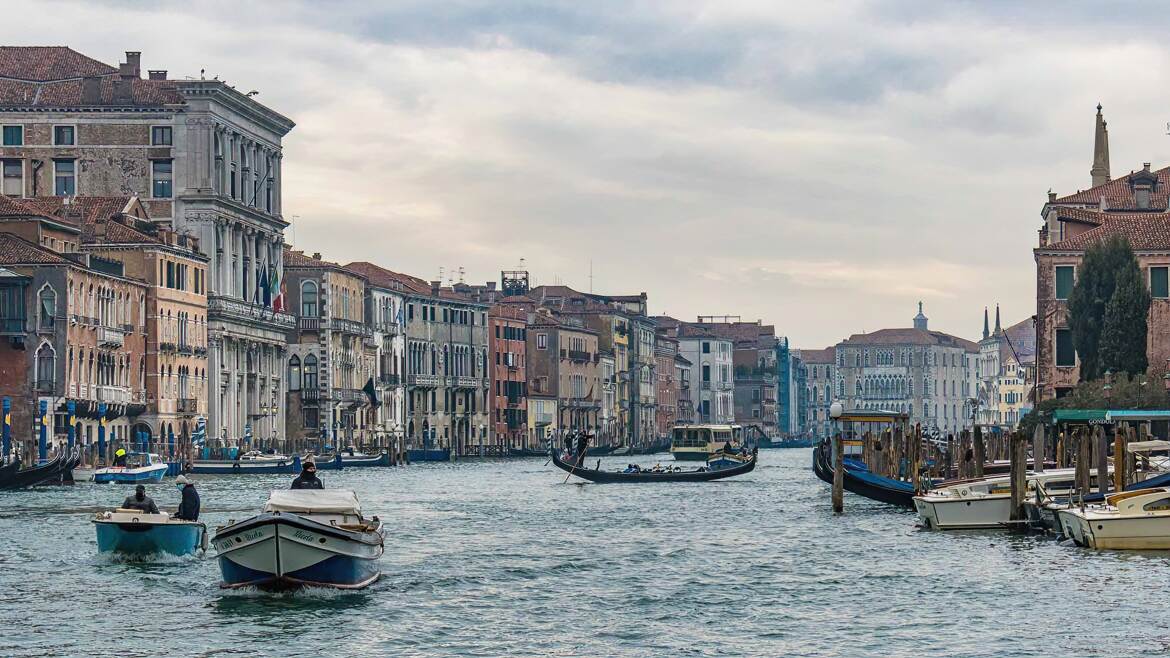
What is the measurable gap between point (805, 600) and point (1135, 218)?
38975 mm

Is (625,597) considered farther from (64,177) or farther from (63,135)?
(63,135)

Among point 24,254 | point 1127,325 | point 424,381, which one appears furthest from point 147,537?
point 424,381

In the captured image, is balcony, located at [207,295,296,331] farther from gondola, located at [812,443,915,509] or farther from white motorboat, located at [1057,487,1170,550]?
white motorboat, located at [1057,487,1170,550]

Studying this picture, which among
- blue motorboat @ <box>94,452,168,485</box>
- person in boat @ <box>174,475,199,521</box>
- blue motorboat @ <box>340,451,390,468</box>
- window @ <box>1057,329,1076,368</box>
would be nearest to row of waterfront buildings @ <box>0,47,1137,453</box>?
window @ <box>1057,329,1076,368</box>

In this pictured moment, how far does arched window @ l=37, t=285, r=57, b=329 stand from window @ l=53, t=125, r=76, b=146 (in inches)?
880

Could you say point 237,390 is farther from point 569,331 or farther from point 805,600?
point 805,600

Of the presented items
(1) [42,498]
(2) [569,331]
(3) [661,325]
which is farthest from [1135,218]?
(3) [661,325]

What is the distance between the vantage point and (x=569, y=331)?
129000 millimetres

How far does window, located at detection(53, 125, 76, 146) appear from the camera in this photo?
8350cm

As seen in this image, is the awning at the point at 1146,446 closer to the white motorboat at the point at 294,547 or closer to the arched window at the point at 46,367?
the white motorboat at the point at 294,547

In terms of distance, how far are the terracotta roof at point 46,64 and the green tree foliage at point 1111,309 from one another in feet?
143

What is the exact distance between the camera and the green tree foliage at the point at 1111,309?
2195 inches

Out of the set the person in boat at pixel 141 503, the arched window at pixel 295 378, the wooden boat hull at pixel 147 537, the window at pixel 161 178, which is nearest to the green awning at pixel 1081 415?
the wooden boat hull at pixel 147 537

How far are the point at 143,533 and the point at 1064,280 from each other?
128ft
